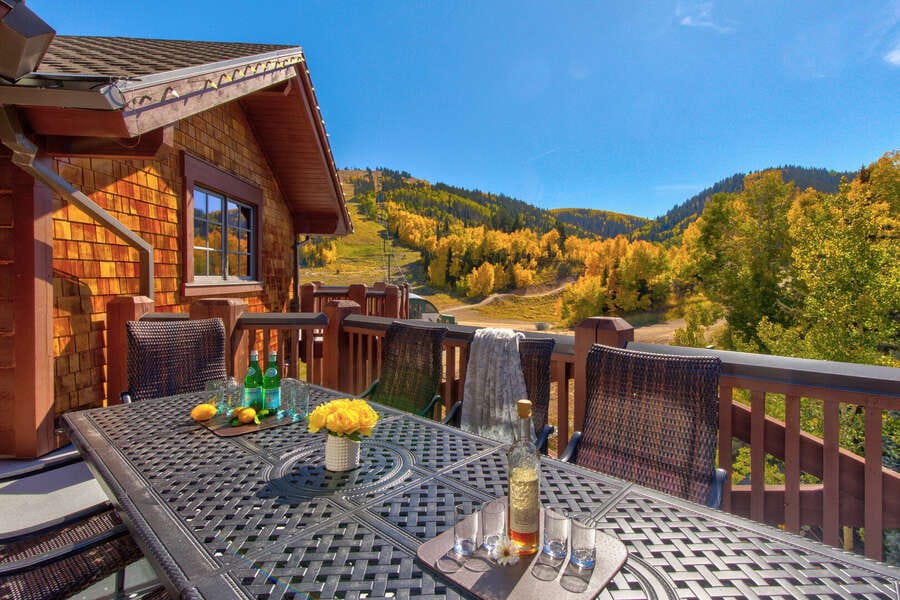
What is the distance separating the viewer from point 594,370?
2070 mm

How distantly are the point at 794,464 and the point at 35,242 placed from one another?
4.54 metres

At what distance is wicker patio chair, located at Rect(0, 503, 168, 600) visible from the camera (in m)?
1.26

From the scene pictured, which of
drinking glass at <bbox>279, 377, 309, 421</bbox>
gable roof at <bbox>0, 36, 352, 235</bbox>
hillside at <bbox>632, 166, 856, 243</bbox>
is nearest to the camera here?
drinking glass at <bbox>279, 377, 309, 421</bbox>

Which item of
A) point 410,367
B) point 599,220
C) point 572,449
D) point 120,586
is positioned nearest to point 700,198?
point 599,220

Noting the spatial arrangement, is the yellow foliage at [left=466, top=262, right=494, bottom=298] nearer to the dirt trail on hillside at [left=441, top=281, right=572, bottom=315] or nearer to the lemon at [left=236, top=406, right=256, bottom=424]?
the dirt trail on hillside at [left=441, top=281, right=572, bottom=315]

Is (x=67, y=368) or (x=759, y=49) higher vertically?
Answer: (x=759, y=49)

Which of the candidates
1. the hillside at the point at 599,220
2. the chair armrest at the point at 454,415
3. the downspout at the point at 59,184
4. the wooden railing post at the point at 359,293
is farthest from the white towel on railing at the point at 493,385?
the hillside at the point at 599,220

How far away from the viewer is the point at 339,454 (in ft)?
4.88

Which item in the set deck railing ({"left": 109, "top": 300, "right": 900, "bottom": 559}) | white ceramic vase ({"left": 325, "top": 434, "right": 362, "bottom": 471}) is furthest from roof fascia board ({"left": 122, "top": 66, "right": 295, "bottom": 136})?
deck railing ({"left": 109, "top": 300, "right": 900, "bottom": 559})

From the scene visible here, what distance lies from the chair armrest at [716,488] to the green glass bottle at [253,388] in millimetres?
1845

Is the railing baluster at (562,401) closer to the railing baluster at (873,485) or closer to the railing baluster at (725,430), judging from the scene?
the railing baluster at (725,430)

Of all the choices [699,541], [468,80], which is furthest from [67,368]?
[468,80]

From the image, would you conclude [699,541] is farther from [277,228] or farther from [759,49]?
[759,49]

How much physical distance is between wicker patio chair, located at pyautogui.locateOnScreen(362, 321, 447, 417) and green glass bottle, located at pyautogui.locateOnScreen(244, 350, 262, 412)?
2.89 feet
